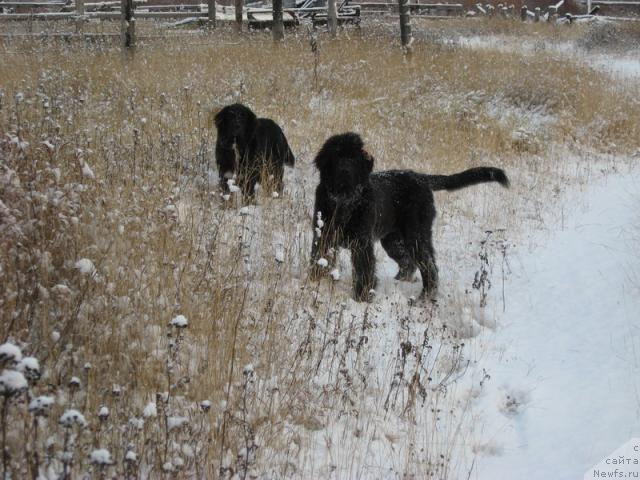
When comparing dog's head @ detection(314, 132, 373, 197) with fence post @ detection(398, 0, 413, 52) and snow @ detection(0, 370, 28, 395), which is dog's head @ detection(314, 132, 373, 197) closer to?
snow @ detection(0, 370, 28, 395)

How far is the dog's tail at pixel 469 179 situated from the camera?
5449mm

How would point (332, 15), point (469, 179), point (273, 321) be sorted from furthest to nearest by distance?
1. point (332, 15)
2. point (469, 179)
3. point (273, 321)

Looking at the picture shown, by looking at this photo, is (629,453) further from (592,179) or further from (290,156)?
(592,179)

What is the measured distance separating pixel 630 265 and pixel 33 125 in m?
5.57

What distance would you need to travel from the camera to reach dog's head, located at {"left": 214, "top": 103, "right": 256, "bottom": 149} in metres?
6.64

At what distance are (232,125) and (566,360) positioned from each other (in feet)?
14.3

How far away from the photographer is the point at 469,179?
18.3 feet

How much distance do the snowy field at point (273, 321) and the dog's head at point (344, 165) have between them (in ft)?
2.14

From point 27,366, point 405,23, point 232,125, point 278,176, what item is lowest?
→ point 278,176

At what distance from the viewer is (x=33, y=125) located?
530 cm

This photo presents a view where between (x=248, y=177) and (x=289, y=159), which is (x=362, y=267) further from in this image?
(x=289, y=159)

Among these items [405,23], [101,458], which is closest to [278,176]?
[101,458]

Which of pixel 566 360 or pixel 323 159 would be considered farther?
pixel 323 159

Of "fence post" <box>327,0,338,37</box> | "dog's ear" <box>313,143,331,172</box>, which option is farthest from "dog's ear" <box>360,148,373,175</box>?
"fence post" <box>327,0,338,37</box>
